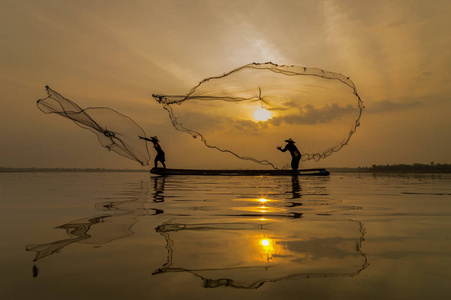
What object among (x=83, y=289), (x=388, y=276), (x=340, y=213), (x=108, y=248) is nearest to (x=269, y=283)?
(x=388, y=276)

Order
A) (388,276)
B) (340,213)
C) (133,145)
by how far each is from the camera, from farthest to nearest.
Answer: (133,145) < (340,213) < (388,276)

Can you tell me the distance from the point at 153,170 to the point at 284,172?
30.6 feet

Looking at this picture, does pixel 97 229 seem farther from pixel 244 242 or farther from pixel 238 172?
pixel 238 172

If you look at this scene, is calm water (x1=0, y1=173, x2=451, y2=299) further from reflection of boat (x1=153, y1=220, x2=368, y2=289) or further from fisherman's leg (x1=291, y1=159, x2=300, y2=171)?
fisherman's leg (x1=291, y1=159, x2=300, y2=171)

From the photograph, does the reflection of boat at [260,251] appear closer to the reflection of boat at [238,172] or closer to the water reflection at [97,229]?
the water reflection at [97,229]

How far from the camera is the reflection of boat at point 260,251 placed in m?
2.86

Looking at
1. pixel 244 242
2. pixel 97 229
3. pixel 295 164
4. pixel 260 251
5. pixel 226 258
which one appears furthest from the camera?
pixel 295 164

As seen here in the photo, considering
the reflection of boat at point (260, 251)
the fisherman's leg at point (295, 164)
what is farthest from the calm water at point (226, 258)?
the fisherman's leg at point (295, 164)

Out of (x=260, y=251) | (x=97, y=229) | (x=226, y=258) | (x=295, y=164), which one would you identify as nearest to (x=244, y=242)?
(x=260, y=251)

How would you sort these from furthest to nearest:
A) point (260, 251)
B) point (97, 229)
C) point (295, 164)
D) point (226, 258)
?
1. point (295, 164)
2. point (97, 229)
3. point (260, 251)
4. point (226, 258)

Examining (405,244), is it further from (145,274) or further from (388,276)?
(145,274)

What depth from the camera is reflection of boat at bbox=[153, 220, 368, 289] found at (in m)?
2.86

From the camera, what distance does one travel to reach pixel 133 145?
58.5 ft

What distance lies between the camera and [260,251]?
3.58m
